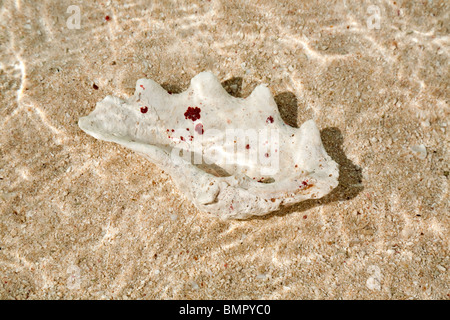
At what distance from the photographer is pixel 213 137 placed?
99.6 inches

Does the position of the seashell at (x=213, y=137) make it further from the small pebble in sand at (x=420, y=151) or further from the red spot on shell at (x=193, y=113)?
the small pebble in sand at (x=420, y=151)

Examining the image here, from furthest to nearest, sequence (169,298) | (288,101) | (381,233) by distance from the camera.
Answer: (288,101) < (381,233) < (169,298)

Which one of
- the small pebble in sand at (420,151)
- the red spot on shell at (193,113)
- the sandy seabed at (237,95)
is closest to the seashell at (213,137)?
the red spot on shell at (193,113)

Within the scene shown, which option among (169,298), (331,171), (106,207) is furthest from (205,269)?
(331,171)

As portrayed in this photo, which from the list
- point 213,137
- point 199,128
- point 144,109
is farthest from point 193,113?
point 144,109

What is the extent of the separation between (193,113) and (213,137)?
260mm

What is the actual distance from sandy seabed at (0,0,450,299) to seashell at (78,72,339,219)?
435mm

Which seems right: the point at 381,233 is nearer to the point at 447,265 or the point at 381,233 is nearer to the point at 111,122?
the point at 447,265

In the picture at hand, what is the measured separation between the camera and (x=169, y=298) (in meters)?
2.54

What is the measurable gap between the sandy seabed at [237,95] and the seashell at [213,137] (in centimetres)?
43

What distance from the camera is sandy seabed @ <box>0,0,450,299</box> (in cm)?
260

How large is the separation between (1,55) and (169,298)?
2801 millimetres

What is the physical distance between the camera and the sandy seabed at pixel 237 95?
2.60m

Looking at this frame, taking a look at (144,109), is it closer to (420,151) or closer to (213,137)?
(213,137)
